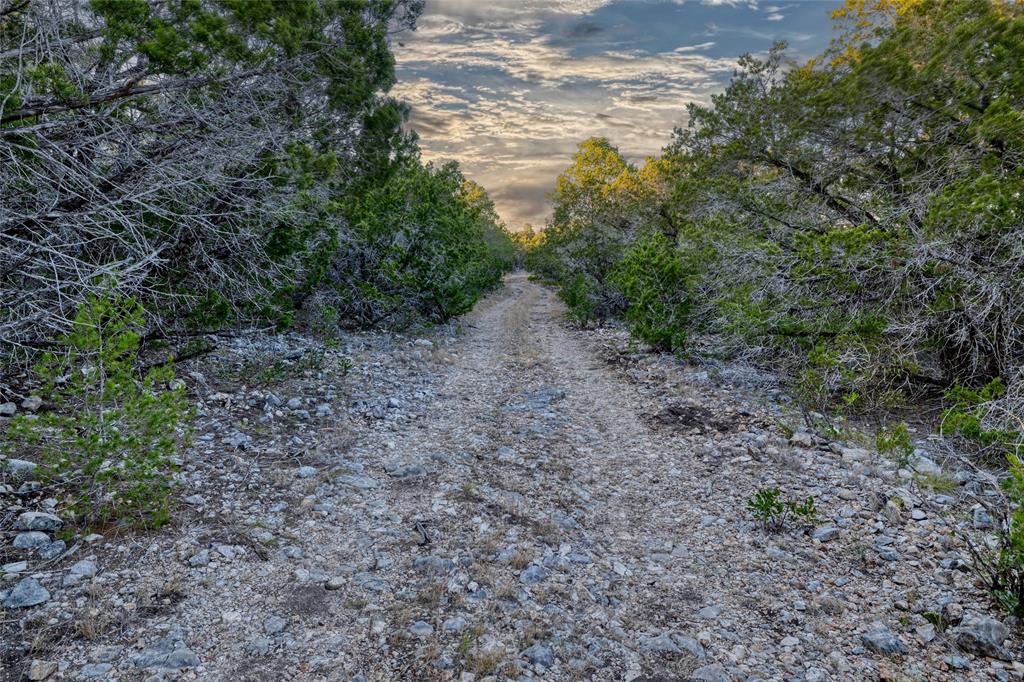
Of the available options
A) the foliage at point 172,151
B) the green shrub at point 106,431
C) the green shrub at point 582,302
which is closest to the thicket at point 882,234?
the green shrub at point 582,302

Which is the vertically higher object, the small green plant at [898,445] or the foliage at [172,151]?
the foliage at [172,151]

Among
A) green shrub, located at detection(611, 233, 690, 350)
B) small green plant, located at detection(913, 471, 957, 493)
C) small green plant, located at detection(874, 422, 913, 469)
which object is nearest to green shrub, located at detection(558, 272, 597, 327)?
green shrub, located at detection(611, 233, 690, 350)

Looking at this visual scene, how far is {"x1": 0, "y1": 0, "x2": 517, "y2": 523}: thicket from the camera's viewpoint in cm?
436

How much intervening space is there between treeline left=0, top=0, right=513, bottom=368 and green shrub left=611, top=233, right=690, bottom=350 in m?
5.84

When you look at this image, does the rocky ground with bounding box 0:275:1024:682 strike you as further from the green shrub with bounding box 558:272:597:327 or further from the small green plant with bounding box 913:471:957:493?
the green shrub with bounding box 558:272:597:327

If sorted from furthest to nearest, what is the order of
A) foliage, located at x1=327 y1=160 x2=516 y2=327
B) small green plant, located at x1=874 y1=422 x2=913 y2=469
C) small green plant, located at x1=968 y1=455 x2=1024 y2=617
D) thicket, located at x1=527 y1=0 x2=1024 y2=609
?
foliage, located at x1=327 y1=160 x2=516 y2=327 < thicket, located at x1=527 y1=0 x2=1024 y2=609 < small green plant, located at x1=874 y1=422 x2=913 y2=469 < small green plant, located at x1=968 y1=455 x2=1024 y2=617

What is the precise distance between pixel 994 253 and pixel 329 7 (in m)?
12.3

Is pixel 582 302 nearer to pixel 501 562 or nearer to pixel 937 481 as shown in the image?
pixel 937 481

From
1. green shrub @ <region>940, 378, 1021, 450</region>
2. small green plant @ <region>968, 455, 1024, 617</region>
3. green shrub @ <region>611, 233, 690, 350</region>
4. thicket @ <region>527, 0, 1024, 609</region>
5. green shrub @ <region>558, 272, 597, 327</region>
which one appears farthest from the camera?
green shrub @ <region>558, 272, 597, 327</region>

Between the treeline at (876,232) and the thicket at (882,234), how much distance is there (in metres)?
0.03

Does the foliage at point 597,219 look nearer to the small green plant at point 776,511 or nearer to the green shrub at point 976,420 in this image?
the green shrub at point 976,420

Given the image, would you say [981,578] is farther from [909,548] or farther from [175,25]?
[175,25]

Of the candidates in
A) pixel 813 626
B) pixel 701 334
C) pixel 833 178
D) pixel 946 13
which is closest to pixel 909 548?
pixel 813 626

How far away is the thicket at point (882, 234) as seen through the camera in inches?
254
